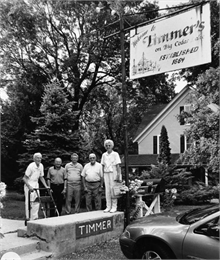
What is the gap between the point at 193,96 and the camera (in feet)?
57.6

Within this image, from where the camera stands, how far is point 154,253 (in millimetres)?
4871

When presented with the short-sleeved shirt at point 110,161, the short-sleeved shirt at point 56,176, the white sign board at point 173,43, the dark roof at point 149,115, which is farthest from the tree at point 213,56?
the short-sleeved shirt at point 56,176

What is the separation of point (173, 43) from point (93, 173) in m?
Answer: 3.94

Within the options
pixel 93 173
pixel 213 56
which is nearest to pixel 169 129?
pixel 213 56

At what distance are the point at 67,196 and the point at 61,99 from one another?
696cm

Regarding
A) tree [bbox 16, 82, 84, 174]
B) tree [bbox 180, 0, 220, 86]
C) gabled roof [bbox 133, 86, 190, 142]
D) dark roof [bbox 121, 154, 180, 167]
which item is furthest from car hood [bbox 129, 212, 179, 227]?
gabled roof [bbox 133, 86, 190, 142]

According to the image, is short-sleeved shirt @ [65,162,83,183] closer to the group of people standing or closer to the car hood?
the group of people standing

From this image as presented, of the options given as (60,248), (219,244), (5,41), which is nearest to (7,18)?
(5,41)

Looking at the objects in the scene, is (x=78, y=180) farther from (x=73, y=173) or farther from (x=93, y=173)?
(x=93, y=173)

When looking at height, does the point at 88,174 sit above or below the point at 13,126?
below

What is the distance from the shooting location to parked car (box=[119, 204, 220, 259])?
4324mm

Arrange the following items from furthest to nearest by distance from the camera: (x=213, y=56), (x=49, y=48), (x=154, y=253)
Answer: (x=49, y=48), (x=213, y=56), (x=154, y=253)

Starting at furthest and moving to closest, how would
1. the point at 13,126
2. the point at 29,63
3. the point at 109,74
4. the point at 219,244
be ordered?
1. the point at 109,74
2. the point at 29,63
3. the point at 13,126
4. the point at 219,244

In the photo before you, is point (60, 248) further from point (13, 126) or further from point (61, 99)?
point (13, 126)
